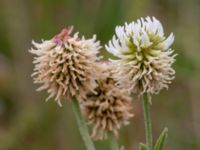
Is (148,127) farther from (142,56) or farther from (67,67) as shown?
(67,67)

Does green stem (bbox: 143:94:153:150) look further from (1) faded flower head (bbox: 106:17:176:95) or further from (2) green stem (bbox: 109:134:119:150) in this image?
(2) green stem (bbox: 109:134:119:150)

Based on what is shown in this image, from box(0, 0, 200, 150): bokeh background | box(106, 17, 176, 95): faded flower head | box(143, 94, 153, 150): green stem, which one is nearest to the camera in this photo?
box(143, 94, 153, 150): green stem

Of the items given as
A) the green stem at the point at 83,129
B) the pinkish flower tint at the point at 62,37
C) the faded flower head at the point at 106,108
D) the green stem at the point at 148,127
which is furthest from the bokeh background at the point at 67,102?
the green stem at the point at 148,127

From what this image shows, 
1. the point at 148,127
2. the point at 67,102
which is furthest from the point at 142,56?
the point at 67,102

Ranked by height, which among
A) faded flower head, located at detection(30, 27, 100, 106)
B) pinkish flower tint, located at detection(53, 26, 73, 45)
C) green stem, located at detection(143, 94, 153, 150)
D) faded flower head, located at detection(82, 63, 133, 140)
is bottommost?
green stem, located at detection(143, 94, 153, 150)

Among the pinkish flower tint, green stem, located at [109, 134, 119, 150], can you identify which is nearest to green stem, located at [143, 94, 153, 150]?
green stem, located at [109, 134, 119, 150]

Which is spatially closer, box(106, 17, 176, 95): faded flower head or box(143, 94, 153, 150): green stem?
box(143, 94, 153, 150): green stem
